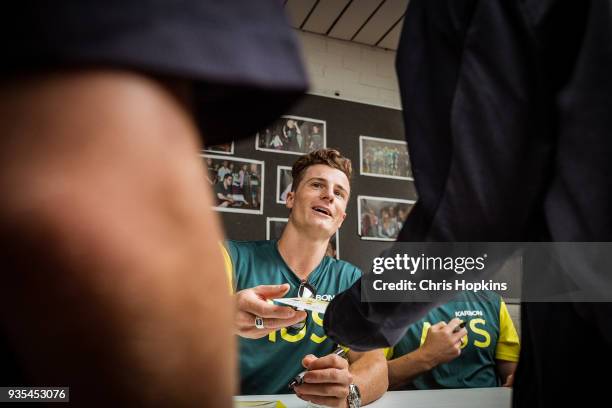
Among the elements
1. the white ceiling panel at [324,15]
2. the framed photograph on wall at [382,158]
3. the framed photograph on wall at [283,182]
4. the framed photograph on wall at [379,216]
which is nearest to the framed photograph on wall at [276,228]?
the framed photograph on wall at [283,182]

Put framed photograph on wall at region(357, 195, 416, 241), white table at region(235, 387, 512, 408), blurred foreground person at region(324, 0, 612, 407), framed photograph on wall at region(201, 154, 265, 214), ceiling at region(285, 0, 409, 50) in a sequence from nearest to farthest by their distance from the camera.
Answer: blurred foreground person at region(324, 0, 612, 407), white table at region(235, 387, 512, 408), framed photograph on wall at region(201, 154, 265, 214), ceiling at region(285, 0, 409, 50), framed photograph on wall at region(357, 195, 416, 241)

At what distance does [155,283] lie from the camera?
0.16 meters

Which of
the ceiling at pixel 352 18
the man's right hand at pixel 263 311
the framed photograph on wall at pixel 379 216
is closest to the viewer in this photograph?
the man's right hand at pixel 263 311

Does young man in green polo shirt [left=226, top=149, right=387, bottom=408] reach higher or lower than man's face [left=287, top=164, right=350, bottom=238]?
lower

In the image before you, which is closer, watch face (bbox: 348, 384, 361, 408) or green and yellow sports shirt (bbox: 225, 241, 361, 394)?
watch face (bbox: 348, 384, 361, 408)

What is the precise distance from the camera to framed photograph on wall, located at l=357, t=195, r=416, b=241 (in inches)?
103

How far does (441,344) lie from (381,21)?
6.14 feet

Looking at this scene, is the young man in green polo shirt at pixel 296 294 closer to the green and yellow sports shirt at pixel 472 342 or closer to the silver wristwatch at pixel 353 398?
the silver wristwatch at pixel 353 398

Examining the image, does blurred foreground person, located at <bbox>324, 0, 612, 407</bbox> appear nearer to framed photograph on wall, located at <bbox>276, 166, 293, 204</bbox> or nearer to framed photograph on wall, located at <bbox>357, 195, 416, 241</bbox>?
framed photograph on wall, located at <bbox>276, 166, 293, 204</bbox>

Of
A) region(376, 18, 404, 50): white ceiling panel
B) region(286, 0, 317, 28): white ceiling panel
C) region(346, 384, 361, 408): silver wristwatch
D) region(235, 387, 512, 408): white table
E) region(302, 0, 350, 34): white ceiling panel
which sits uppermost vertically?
region(376, 18, 404, 50): white ceiling panel

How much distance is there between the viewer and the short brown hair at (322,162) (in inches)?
87.7

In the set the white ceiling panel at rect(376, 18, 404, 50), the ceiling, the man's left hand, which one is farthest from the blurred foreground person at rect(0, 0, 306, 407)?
the white ceiling panel at rect(376, 18, 404, 50)

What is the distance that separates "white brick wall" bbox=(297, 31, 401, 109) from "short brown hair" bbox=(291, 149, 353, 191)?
0.57 meters

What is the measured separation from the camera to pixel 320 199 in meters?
2.15
